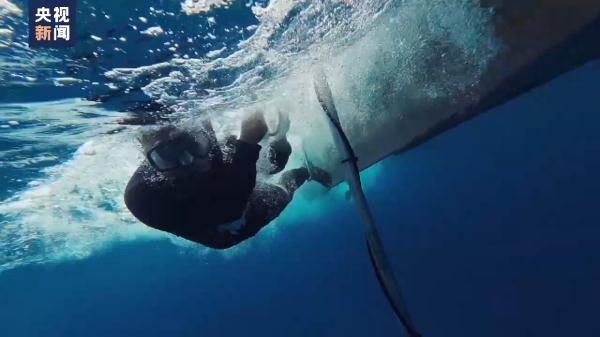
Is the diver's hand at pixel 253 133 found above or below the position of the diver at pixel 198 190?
above

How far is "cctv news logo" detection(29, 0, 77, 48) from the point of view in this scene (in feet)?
14.4

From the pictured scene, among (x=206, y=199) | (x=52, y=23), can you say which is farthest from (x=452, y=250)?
(x=52, y=23)

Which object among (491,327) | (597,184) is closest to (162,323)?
(491,327)

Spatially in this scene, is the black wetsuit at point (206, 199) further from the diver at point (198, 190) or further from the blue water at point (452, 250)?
the blue water at point (452, 250)

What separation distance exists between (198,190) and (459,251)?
44.4m

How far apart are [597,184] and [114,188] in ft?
151

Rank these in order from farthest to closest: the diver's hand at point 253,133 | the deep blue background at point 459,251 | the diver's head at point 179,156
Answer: the deep blue background at point 459,251 → the diver's hand at point 253,133 → the diver's head at point 179,156

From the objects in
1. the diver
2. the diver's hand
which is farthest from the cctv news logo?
the diver's hand

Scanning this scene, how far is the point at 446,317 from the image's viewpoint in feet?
133

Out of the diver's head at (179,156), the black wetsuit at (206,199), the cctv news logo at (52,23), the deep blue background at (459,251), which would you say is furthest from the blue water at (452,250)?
the diver's head at (179,156)

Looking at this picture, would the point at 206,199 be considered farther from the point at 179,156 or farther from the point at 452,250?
the point at 452,250

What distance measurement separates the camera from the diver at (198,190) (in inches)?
198

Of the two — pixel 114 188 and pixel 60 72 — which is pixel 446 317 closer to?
pixel 114 188

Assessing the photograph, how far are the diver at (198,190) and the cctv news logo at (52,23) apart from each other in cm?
196
